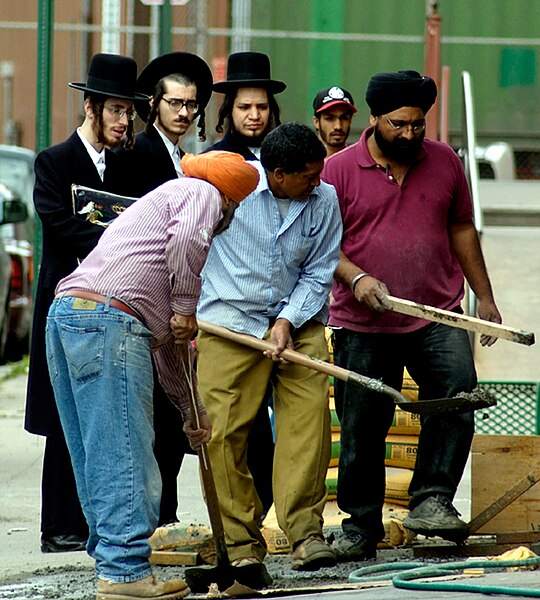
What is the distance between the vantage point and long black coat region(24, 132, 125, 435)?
648 centimetres

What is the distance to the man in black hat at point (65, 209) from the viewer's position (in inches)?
258

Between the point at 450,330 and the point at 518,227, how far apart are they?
7150mm

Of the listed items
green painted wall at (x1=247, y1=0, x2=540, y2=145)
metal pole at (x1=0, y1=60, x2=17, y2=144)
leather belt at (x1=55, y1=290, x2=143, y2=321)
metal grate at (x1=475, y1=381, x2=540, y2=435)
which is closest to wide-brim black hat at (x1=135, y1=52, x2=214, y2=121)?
leather belt at (x1=55, y1=290, x2=143, y2=321)

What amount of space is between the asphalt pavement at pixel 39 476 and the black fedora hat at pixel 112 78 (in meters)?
2.05

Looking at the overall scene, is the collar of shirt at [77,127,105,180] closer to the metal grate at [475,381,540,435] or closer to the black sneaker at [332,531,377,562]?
the black sneaker at [332,531,377,562]

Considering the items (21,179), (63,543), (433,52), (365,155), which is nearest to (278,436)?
(63,543)

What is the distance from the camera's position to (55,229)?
650 cm

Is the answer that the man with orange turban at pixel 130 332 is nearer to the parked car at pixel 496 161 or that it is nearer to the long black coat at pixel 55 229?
the long black coat at pixel 55 229

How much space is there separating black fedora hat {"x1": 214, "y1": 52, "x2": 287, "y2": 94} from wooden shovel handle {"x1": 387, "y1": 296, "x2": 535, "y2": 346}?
1.45 meters

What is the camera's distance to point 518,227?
13391mm

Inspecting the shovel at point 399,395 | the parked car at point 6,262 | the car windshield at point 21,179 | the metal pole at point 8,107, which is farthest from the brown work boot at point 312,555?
the metal pole at point 8,107

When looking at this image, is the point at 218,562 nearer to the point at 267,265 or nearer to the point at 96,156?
the point at 267,265

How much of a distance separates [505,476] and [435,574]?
3.39 ft

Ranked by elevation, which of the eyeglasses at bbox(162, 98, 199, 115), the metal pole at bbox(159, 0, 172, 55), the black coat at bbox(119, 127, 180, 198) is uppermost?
the metal pole at bbox(159, 0, 172, 55)
